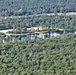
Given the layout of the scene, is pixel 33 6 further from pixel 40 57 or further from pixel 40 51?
pixel 40 57

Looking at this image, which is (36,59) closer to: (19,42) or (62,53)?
(62,53)

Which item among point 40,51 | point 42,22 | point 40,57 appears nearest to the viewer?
point 40,57

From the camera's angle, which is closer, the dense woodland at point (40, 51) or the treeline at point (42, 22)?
the dense woodland at point (40, 51)

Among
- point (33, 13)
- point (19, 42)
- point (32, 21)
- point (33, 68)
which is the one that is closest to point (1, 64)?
point (33, 68)

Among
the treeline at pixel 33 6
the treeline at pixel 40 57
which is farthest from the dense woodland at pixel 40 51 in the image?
the treeline at pixel 33 6

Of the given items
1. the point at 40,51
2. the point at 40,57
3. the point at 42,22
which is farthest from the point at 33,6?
the point at 40,57

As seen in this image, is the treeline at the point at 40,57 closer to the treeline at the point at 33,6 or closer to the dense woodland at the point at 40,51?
the dense woodland at the point at 40,51
